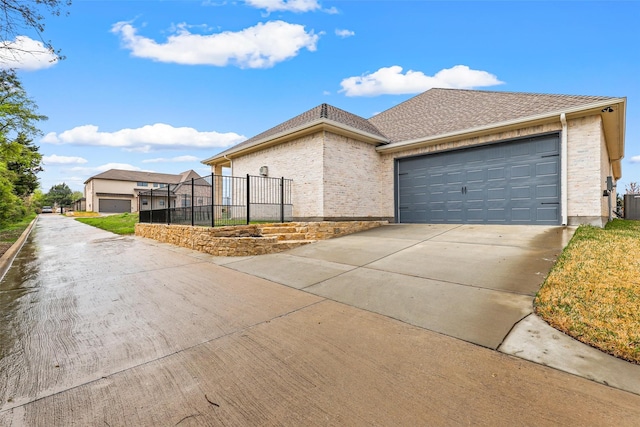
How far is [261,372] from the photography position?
7.61ft

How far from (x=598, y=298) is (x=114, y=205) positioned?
54.0 metres

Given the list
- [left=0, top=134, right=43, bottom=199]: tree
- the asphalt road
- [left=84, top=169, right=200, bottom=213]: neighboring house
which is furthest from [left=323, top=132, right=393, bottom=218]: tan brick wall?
[left=84, top=169, right=200, bottom=213]: neighboring house

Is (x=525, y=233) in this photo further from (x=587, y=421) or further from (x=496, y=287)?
(x=587, y=421)

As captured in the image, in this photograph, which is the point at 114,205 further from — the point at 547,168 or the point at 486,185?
the point at 547,168

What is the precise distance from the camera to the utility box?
53.6ft

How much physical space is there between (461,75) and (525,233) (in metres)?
40.6

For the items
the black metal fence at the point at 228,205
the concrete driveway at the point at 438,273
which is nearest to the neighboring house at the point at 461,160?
the black metal fence at the point at 228,205

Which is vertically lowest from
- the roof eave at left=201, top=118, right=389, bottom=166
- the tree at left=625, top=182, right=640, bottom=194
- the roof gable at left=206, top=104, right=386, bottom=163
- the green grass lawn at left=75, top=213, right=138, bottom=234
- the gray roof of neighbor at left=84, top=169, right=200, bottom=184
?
the green grass lawn at left=75, top=213, right=138, bottom=234

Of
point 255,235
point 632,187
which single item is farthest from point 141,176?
point 632,187

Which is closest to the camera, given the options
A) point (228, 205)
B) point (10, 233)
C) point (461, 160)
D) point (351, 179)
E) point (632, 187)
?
point (228, 205)

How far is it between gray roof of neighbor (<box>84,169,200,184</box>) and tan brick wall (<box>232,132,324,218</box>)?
34.0 m

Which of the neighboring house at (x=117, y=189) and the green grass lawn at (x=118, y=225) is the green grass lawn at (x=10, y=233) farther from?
the neighboring house at (x=117, y=189)

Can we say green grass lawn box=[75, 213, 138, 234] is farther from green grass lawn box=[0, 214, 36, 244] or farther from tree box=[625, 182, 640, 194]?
tree box=[625, 182, 640, 194]

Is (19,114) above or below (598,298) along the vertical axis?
above
